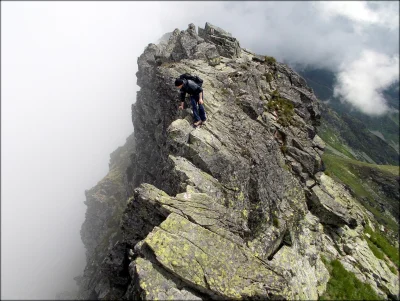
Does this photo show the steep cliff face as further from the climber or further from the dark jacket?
the dark jacket

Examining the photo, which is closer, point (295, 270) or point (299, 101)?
point (295, 270)

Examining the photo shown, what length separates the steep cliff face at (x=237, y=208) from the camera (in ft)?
55.4

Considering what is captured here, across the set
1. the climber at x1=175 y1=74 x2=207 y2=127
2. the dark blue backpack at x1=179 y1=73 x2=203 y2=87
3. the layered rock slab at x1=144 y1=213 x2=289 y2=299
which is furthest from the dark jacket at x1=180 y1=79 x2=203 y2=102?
the layered rock slab at x1=144 y1=213 x2=289 y2=299

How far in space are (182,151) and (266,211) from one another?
10.3m

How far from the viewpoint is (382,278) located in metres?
31.2

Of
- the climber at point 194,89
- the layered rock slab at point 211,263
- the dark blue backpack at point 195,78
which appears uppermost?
the dark blue backpack at point 195,78

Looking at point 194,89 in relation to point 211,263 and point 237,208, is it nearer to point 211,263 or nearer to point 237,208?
point 237,208

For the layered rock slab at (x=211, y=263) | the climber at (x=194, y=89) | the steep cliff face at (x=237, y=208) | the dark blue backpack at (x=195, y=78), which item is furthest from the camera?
the dark blue backpack at (x=195, y=78)

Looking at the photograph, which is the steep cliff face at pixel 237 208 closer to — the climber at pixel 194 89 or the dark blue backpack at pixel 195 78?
the climber at pixel 194 89

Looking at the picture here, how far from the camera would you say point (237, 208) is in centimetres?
2486

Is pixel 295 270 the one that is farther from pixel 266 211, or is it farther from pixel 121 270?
pixel 121 270

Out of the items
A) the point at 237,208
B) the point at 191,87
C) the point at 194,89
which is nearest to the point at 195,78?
the point at 191,87

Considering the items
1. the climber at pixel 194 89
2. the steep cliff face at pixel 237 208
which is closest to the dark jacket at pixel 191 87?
the climber at pixel 194 89

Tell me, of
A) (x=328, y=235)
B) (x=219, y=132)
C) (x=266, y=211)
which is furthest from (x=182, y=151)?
(x=328, y=235)
